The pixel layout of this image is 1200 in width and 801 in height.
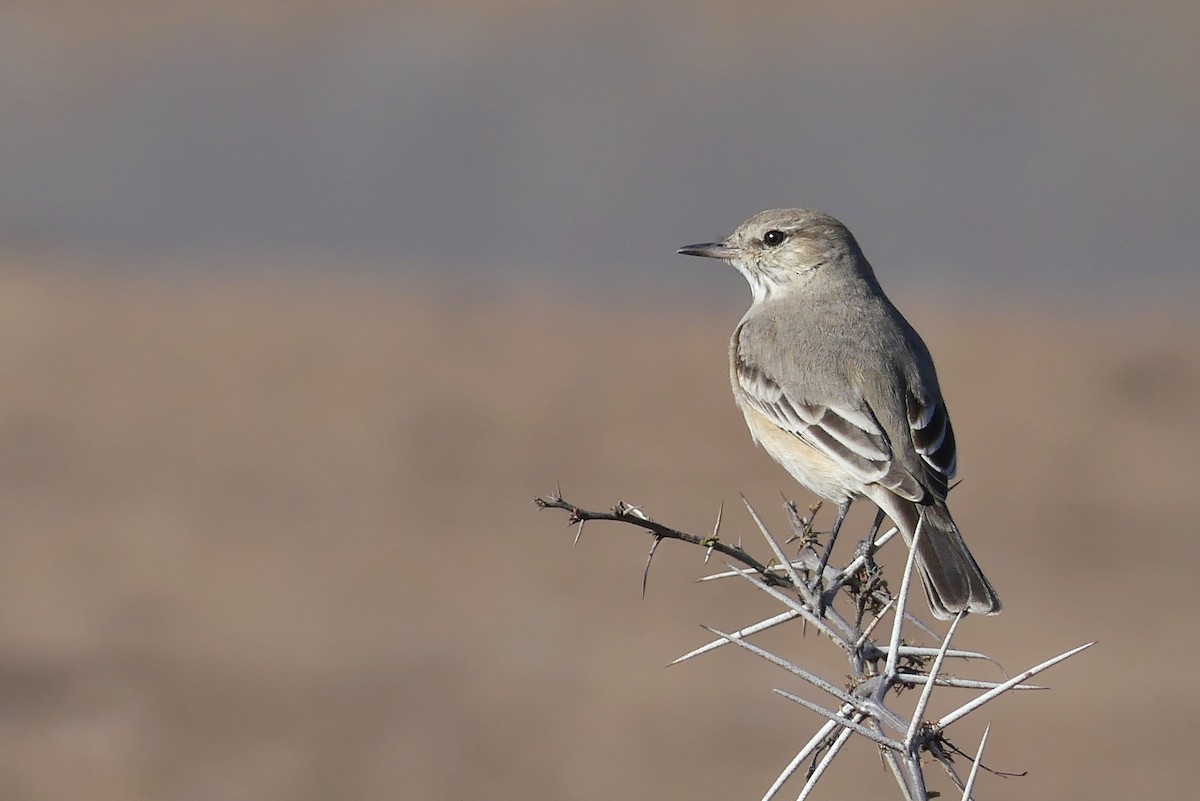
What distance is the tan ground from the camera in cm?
1247

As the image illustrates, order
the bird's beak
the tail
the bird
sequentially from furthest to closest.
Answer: the bird's beak < the bird < the tail

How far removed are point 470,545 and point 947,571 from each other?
33.9 ft

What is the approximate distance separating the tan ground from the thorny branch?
6650mm

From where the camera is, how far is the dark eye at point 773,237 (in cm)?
774

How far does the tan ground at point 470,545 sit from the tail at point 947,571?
20.0 ft

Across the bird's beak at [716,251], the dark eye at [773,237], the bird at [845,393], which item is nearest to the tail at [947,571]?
the bird at [845,393]

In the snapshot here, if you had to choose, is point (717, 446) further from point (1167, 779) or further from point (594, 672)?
point (1167, 779)

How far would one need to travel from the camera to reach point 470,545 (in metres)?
15.7

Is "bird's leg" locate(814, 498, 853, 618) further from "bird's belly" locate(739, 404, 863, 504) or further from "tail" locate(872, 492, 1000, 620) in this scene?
"tail" locate(872, 492, 1000, 620)

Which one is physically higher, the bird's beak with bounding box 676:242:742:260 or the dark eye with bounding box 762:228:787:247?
the dark eye with bounding box 762:228:787:247

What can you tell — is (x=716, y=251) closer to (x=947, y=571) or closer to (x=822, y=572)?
(x=947, y=571)

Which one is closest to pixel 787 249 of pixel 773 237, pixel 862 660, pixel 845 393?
pixel 773 237

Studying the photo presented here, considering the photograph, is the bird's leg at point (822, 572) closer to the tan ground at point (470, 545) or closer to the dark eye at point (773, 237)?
the dark eye at point (773, 237)

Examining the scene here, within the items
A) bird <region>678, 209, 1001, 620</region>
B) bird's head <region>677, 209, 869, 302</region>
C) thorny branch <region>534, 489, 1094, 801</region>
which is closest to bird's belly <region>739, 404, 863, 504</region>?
bird <region>678, 209, 1001, 620</region>
